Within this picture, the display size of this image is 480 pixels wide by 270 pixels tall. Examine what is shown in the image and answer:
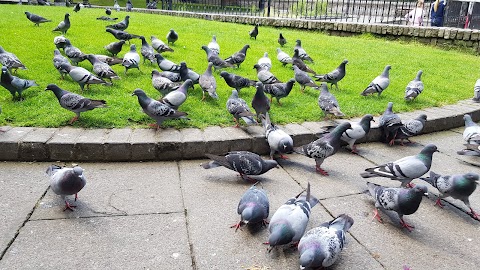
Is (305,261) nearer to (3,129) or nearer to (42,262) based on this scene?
(42,262)

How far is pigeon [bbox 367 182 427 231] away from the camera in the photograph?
339cm

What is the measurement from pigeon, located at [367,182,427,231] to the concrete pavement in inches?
6.1

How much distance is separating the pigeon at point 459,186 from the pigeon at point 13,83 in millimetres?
5815

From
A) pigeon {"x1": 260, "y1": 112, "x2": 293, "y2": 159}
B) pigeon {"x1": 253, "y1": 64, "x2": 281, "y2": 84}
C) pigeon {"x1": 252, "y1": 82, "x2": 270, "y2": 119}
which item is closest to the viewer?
pigeon {"x1": 260, "y1": 112, "x2": 293, "y2": 159}

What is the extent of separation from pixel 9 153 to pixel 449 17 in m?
18.1

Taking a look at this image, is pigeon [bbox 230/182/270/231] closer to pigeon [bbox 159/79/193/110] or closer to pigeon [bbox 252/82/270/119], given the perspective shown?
pigeon [bbox 252/82/270/119]

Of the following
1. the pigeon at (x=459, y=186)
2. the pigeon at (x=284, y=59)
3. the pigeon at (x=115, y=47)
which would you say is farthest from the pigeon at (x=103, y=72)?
the pigeon at (x=459, y=186)

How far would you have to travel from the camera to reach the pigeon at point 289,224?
2.97 meters

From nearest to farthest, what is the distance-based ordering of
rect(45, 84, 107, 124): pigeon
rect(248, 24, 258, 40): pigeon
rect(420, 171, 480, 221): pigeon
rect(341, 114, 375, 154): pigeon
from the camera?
rect(420, 171, 480, 221): pigeon
rect(45, 84, 107, 124): pigeon
rect(341, 114, 375, 154): pigeon
rect(248, 24, 258, 40): pigeon

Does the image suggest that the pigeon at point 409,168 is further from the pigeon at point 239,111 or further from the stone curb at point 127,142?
the pigeon at point 239,111

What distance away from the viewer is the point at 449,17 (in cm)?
1680

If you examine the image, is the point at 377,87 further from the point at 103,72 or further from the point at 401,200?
the point at 103,72

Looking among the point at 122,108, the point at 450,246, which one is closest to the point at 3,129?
the point at 122,108

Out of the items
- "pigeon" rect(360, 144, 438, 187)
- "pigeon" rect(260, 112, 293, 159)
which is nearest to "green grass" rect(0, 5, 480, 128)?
"pigeon" rect(260, 112, 293, 159)
